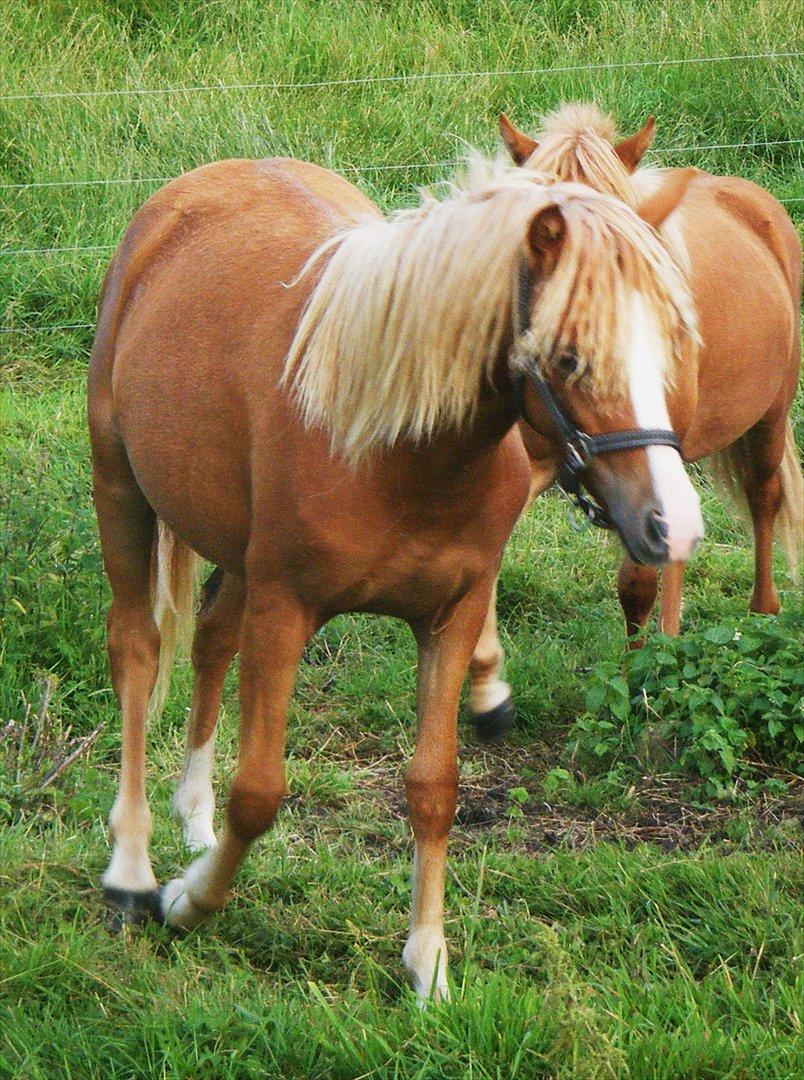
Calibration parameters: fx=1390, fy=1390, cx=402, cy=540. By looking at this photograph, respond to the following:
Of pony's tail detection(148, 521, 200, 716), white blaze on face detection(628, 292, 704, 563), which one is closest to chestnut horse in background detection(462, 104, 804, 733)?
pony's tail detection(148, 521, 200, 716)

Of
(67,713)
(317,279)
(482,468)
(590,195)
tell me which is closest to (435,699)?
(482,468)

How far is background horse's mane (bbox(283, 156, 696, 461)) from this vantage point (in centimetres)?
231

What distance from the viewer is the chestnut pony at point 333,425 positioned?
2.36 meters

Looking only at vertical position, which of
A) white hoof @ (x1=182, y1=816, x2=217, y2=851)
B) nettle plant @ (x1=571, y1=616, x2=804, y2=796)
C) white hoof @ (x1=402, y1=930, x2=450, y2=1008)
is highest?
white hoof @ (x1=402, y1=930, x2=450, y2=1008)

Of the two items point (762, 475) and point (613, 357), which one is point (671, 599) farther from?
point (613, 357)

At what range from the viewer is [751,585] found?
221 inches

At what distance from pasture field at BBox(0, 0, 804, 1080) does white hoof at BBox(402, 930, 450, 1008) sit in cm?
8

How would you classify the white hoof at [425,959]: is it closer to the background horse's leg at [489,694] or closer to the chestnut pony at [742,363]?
the background horse's leg at [489,694]

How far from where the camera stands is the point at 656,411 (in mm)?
2320

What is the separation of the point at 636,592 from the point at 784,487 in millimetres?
1022

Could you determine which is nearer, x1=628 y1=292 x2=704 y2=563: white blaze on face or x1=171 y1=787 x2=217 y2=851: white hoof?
x1=628 y1=292 x2=704 y2=563: white blaze on face

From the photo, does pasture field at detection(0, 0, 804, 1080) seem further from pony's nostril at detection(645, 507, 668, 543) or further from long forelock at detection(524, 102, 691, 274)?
long forelock at detection(524, 102, 691, 274)

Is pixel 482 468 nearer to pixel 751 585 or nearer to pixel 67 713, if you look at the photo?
pixel 67 713

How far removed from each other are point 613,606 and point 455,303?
3097mm
